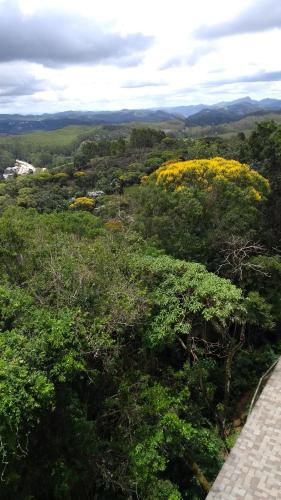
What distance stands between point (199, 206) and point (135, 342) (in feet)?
20.3

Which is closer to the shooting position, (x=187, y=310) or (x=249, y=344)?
(x=187, y=310)

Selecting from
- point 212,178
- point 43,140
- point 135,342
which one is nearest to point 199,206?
point 212,178

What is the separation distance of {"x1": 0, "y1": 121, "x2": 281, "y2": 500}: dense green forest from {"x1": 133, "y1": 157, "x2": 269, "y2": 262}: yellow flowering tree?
0.05 metres

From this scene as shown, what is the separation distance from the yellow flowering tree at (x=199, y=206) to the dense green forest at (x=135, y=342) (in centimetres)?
5

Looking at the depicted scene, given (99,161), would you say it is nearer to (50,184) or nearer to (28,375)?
(50,184)

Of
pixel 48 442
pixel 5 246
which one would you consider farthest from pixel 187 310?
pixel 5 246

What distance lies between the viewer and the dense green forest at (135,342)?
26.0 feet

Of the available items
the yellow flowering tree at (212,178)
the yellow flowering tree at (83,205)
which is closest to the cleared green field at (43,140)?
the yellow flowering tree at (83,205)

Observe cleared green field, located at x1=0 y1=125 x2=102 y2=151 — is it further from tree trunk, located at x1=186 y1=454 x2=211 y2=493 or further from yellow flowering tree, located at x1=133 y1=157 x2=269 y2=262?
tree trunk, located at x1=186 y1=454 x2=211 y2=493

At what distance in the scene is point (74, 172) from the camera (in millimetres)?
51469

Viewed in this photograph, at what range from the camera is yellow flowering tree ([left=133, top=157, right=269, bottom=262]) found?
50.9 ft

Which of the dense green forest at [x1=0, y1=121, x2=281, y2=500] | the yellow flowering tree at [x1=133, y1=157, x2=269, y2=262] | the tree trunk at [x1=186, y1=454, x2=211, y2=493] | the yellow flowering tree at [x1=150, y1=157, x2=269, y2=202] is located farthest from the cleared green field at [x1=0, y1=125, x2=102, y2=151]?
the tree trunk at [x1=186, y1=454, x2=211, y2=493]

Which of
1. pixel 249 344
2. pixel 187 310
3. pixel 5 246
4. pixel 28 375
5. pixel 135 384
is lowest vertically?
pixel 249 344

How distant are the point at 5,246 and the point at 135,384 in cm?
522
